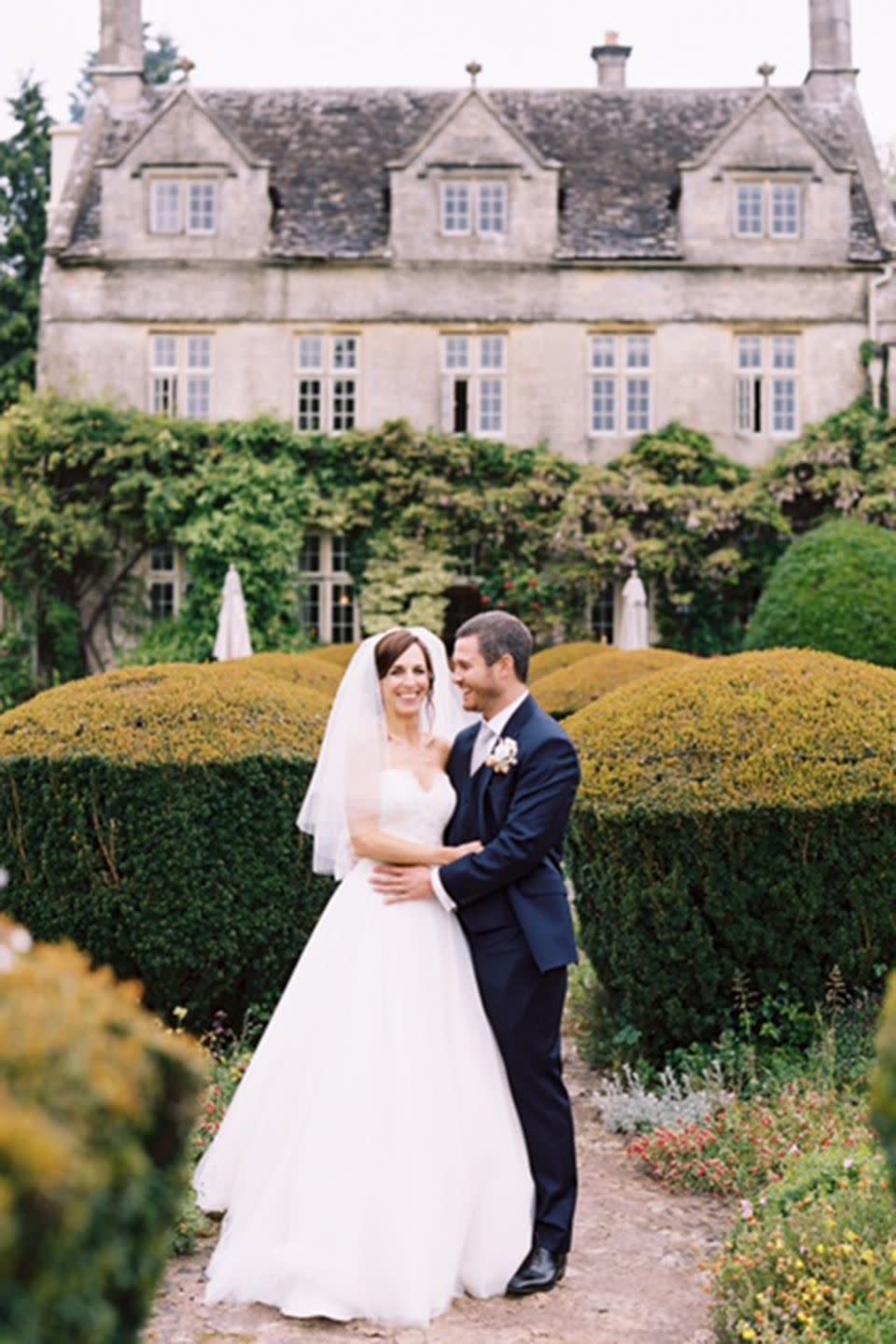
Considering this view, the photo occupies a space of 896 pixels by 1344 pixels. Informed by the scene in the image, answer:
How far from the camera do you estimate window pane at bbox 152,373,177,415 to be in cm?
2531

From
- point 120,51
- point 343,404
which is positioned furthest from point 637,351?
point 120,51

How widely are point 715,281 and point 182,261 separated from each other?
874 centimetres

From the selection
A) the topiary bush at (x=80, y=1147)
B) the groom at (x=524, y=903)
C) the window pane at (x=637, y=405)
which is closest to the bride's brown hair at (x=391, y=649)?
the groom at (x=524, y=903)

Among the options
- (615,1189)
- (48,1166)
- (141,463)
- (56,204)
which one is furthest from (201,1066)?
(56,204)

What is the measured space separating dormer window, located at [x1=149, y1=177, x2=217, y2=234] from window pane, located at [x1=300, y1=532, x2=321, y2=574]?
528 centimetres

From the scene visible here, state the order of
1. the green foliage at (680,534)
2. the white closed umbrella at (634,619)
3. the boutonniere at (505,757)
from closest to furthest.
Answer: the boutonniere at (505,757) < the white closed umbrella at (634,619) < the green foliage at (680,534)

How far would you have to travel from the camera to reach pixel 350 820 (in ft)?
16.2

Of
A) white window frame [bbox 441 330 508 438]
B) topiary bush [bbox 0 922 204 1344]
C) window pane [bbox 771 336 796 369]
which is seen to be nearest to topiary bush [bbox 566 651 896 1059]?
topiary bush [bbox 0 922 204 1344]

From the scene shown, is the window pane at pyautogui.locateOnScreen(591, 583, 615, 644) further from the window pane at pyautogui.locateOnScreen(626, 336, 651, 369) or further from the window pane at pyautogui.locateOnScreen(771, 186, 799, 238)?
the window pane at pyautogui.locateOnScreen(771, 186, 799, 238)

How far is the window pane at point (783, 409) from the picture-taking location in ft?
82.8

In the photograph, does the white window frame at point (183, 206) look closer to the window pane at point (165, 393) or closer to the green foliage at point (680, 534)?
the window pane at point (165, 393)

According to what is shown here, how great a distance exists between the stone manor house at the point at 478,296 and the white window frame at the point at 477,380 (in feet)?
0.10

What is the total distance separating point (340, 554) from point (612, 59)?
11318 millimetres

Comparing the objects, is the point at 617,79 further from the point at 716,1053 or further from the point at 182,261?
the point at 716,1053
